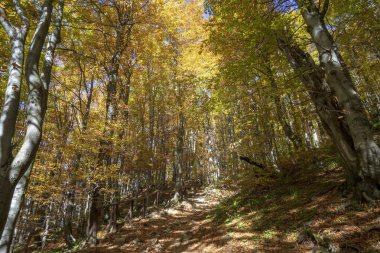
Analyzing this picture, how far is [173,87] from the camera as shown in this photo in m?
18.1

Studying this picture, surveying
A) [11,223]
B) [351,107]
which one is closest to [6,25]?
[11,223]

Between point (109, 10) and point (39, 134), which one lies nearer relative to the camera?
point (39, 134)

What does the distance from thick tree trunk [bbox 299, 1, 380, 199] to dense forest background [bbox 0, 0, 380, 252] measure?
26mm

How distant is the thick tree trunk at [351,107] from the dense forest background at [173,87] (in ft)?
0.09

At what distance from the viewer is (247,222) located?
769 centimetres

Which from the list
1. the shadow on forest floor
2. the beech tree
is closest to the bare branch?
the beech tree

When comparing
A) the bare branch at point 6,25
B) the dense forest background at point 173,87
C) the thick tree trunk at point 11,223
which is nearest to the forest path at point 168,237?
the dense forest background at point 173,87

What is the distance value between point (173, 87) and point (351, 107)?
46.1ft

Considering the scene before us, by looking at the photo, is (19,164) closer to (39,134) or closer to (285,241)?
(39,134)

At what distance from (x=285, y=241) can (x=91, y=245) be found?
7.79m

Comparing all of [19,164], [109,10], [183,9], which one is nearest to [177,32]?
[183,9]

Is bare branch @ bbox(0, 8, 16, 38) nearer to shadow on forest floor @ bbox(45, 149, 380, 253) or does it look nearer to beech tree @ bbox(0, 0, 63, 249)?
beech tree @ bbox(0, 0, 63, 249)

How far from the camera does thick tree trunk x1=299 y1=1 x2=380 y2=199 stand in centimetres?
496

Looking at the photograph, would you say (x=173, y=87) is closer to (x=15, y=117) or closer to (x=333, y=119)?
(x=333, y=119)
